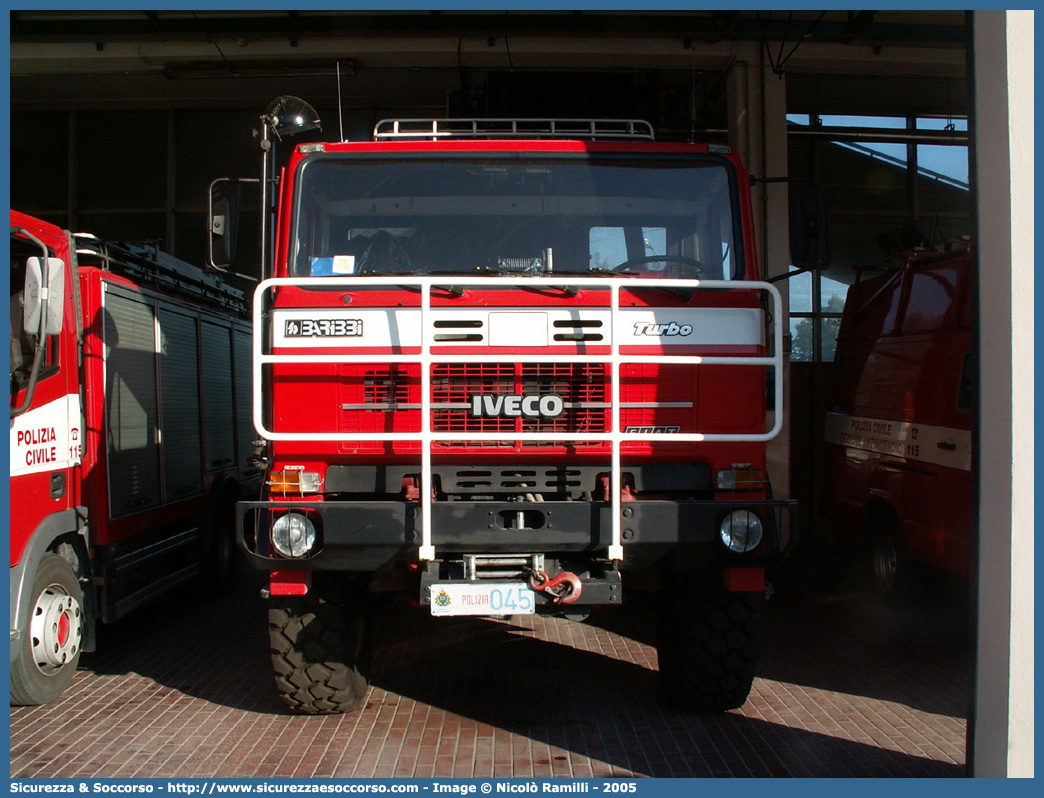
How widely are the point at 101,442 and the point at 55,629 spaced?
1.18 metres

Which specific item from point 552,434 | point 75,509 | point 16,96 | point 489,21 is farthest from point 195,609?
point 16,96

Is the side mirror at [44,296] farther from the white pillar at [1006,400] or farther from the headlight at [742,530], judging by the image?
the white pillar at [1006,400]

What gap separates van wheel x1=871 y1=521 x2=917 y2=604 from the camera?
21.3 ft

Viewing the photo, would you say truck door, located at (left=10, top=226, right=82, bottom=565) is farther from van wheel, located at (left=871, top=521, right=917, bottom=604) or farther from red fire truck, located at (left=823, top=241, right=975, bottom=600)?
van wheel, located at (left=871, top=521, right=917, bottom=604)

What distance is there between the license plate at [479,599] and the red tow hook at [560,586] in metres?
0.06

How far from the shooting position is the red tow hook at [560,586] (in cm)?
355

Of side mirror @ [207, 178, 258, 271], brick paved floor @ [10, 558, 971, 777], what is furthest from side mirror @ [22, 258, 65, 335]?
brick paved floor @ [10, 558, 971, 777]

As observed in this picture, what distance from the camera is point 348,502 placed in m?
3.58

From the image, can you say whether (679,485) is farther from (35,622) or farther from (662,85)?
(662,85)

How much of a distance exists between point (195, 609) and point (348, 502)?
4.03m

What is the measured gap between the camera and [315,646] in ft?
13.3

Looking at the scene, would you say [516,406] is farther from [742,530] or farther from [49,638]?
[49,638]

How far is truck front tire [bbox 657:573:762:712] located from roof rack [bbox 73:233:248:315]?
4.28m

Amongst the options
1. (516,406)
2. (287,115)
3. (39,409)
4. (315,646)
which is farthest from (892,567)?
(39,409)
